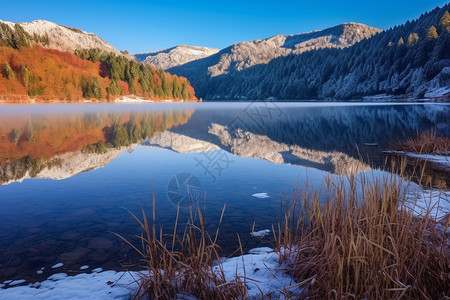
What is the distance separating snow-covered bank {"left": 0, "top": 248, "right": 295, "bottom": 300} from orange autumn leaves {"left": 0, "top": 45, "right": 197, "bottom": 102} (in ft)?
381

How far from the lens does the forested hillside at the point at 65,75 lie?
104250 mm

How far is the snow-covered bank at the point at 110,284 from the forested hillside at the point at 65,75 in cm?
11634

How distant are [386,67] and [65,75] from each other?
135 meters

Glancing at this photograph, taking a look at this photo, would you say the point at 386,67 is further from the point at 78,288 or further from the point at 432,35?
the point at 78,288

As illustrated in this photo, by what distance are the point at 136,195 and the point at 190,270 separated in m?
5.62

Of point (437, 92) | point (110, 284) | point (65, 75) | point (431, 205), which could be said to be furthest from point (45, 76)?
point (437, 92)

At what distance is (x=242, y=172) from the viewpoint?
1189cm

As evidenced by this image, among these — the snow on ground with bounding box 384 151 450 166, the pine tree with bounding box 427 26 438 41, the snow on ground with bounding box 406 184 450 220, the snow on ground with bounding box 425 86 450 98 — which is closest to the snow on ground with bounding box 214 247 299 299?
the snow on ground with bounding box 406 184 450 220

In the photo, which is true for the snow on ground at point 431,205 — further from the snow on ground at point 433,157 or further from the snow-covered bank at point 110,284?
the snow on ground at point 433,157

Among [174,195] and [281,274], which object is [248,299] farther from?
[174,195]

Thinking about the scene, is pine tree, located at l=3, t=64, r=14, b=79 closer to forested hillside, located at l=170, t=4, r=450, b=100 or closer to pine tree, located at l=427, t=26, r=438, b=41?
forested hillside, located at l=170, t=4, r=450, b=100

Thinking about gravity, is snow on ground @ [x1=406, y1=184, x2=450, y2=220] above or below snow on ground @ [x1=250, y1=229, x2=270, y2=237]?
above

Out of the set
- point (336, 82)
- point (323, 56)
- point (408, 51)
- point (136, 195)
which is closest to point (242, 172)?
point (136, 195)

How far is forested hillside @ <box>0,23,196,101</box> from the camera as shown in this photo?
104250mm
